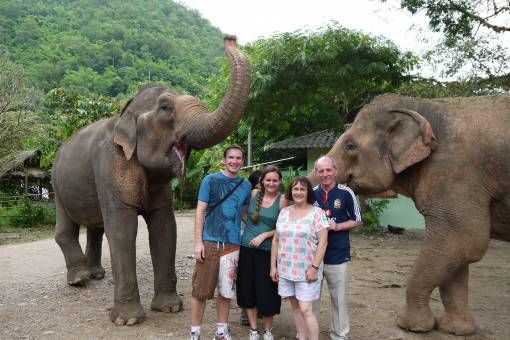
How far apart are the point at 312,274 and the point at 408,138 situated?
5.56 feet

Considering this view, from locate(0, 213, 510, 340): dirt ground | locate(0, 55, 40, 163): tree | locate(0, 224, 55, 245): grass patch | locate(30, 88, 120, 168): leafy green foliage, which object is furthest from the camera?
locate(30, 88, 120, 168): leafy green foliage

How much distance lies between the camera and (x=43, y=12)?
6506 cm

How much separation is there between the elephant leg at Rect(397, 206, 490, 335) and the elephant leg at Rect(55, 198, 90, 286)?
13.7 feet

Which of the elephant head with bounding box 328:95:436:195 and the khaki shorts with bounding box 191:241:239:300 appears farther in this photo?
the elephant head with bounding box 328:95:436:195

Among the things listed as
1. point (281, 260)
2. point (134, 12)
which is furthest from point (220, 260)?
point (134, 12)

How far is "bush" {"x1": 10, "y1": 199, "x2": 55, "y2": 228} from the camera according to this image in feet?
55.6

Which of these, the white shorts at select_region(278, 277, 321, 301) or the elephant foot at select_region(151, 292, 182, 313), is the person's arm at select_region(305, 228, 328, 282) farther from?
the elephant foot at select_region(151, 292, 182, 313)

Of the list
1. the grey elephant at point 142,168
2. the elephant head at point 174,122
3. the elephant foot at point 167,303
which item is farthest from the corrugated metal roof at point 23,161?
the elephant head at point 174,122

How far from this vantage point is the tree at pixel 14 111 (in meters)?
17.7

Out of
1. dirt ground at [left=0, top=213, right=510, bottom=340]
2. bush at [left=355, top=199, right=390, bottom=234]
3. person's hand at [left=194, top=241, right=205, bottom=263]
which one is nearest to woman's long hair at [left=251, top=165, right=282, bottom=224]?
person's hand at [left=194, top=241, right=205, bottom=263]

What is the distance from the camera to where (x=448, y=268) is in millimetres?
4375

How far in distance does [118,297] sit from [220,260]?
4.75ft

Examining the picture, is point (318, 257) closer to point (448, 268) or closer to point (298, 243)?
point (298, 243)

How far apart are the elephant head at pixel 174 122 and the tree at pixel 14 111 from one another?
13856 mm
